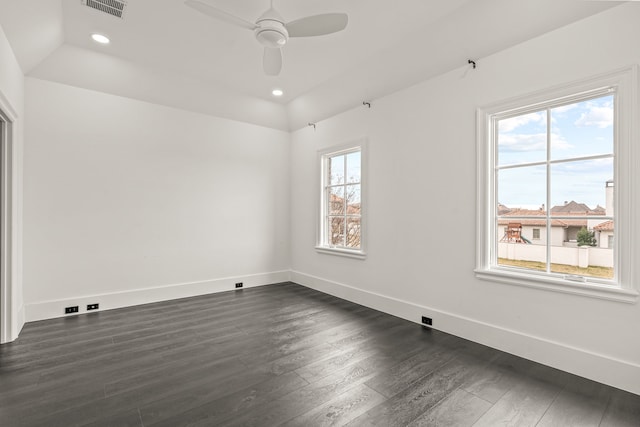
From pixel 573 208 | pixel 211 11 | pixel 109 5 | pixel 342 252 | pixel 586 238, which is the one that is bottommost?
pixel 342 252

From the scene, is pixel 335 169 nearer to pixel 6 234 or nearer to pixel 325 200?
pixel 325 200

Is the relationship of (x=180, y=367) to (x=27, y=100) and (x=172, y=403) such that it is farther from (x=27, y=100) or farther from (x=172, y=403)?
(x=27, y=100)

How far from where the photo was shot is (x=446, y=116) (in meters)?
3.21

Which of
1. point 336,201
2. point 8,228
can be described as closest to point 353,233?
point 336,201

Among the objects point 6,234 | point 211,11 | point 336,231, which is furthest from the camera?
point 336,231

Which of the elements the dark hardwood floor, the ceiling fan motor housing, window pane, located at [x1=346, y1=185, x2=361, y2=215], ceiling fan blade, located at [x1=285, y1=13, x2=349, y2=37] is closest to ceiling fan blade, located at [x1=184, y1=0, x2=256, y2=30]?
the ceiling fan motor housing

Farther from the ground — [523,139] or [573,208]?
[523,139]

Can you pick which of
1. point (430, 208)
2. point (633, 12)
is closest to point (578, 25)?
point (633, 12)

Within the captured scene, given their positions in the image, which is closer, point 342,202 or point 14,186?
point 14,186

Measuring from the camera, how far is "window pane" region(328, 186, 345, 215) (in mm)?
4773

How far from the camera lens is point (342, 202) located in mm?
4770

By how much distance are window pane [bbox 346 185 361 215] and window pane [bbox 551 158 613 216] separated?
2.38m

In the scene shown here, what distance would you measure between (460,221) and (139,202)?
4053 mm

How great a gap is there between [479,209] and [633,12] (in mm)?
1714
